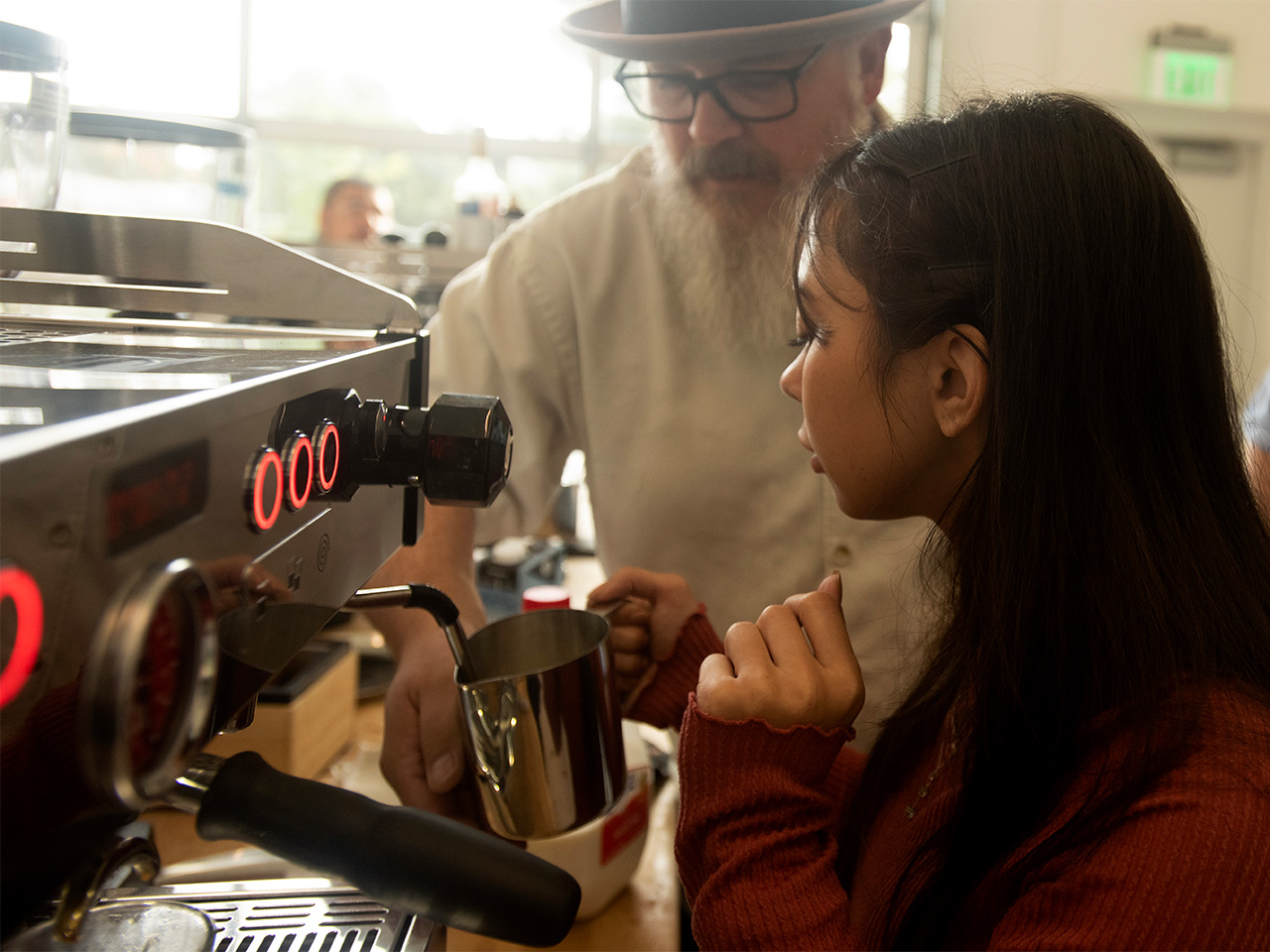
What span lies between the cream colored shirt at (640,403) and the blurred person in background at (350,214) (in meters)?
1.21

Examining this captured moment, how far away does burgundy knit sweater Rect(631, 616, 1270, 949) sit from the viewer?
0.45 m

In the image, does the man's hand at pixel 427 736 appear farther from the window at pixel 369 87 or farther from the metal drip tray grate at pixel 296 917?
the window at pixel 369 87

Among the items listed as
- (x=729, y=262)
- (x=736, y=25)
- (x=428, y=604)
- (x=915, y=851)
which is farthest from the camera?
(x=729, y=262)

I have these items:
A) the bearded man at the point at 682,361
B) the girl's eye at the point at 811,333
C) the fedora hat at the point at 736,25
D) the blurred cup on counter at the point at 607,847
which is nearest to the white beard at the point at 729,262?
the bearded man at the point at 682,361

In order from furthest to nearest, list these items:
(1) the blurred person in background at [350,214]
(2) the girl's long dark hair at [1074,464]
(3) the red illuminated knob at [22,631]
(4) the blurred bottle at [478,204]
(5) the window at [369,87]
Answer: (5) the window at [369,87], (1) the blurred person in background at [350,214], (4) the blurred bottle at [478,204], (2) the girl's long dark hair at [1074,464], (3) the red illuminated knob at [22,631]

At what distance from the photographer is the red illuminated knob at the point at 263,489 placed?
316 millimetres

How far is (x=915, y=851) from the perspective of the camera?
0.62 meters

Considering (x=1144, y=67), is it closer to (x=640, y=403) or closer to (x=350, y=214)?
(x=350, y=214)

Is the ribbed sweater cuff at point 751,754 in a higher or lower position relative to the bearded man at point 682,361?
lower

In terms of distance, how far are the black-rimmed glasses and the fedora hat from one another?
2 cm

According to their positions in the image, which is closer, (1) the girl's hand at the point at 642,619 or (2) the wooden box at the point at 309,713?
(1) the girl's hand at the point at 642,619

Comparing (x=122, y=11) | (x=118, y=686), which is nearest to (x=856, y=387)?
(x=118, y=686)

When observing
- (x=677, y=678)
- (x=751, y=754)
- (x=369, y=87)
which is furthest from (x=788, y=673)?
(x=369, y=87)

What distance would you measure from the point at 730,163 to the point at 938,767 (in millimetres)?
586
